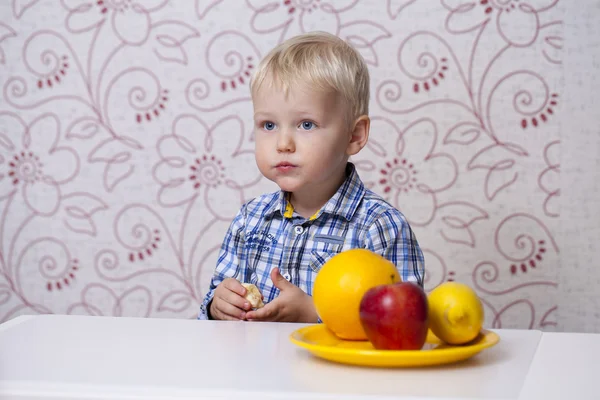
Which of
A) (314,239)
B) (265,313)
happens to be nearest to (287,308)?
(265,313)

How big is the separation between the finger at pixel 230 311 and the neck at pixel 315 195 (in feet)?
0.89

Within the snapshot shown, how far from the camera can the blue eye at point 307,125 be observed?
1271mm

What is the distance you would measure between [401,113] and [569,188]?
50cm

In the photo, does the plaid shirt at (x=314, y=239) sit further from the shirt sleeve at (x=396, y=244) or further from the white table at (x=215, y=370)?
the white table at (x=215, y=370)

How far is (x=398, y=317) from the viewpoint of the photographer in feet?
2.06

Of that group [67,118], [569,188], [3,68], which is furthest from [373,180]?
[3,68]

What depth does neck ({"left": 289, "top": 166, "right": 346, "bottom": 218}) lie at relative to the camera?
135cm

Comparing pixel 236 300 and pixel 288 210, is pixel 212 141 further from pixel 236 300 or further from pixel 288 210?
Answer: pixel 236 300

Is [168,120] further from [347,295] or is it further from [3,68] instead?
[347,295]

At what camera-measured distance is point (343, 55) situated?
1336 mm

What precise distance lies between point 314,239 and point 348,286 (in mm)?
607

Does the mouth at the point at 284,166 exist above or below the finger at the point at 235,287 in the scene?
above

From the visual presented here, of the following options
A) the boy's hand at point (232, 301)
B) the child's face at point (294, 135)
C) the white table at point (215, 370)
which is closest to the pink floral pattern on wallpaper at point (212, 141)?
the child's face at point (294, 135)

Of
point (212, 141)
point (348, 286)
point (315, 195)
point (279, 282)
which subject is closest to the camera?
point (348, 286)
